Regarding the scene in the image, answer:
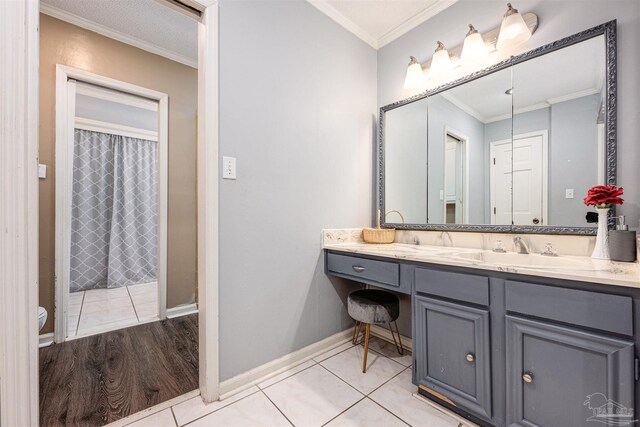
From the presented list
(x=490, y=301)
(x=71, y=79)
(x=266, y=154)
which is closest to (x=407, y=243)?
(x=490, y=301)

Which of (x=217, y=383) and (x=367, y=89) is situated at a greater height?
(x=367, y=89)

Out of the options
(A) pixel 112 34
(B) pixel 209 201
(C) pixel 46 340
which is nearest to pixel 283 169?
(B) pixel 209 201

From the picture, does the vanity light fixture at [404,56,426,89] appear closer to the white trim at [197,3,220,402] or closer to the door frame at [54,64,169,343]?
the white trim at [197,3,220,402]

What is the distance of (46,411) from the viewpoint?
1262 millimetres

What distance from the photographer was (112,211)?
330 centimetres

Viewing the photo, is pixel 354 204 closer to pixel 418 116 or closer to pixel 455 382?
pixel 418 116

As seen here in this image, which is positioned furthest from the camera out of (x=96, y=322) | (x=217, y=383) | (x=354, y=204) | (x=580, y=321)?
(x=96, y=322)

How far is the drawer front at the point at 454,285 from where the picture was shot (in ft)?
3.71

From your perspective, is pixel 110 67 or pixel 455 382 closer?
pixel 455 382

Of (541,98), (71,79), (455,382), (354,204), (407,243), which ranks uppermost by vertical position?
(71,79)

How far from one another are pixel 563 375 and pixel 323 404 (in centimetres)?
103

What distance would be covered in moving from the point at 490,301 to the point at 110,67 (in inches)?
124

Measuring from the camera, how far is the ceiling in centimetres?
183

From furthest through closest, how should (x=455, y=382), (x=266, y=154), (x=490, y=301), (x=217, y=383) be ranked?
1. (x=266, y=154)
2. (x=217, y=383)
3. (x=455, y=382)
4. (x=490, y=301)
